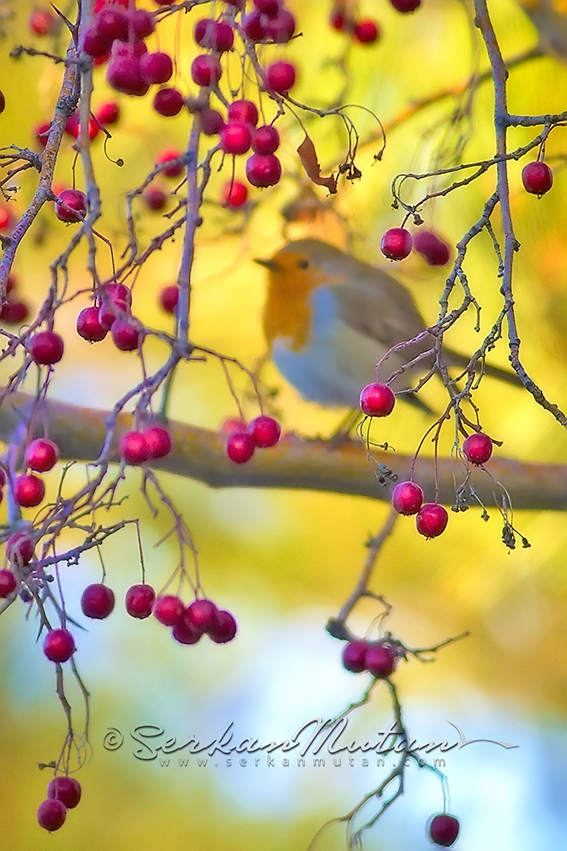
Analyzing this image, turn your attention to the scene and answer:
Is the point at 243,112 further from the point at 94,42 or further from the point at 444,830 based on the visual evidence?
the point at 444,830

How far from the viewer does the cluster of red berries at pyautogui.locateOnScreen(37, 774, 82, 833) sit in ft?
2.10

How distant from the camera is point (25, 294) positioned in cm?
118

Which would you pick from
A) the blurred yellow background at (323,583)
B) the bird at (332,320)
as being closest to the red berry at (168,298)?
the blurred yellow background at (323,583)

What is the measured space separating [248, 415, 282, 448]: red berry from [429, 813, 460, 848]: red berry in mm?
460

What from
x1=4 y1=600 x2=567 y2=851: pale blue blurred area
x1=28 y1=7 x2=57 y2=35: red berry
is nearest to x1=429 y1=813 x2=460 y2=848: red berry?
x1=4 y1=600 x2=567 y2=851: pale blue blurred area

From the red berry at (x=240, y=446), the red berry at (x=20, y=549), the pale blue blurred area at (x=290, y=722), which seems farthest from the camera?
the pale blue blurred area at (x=290, y=722)

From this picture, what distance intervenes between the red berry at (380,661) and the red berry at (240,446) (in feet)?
1.18

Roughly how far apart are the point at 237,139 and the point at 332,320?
699mm

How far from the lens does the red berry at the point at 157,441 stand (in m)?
0.51

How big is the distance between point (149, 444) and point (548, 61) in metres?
0.79

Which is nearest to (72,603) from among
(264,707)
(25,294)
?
(264,707)

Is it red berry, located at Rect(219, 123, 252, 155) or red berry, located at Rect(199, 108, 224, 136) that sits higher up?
red berry, located at Rect(199, 108, 224, 136)

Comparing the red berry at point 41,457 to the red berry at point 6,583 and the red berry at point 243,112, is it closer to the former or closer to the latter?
the red berry at point 6,583

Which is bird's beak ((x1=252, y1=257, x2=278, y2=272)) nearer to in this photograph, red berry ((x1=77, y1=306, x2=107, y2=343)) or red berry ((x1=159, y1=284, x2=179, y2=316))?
red berry ((x1=159, y1=284, x2=179, y2=316))
